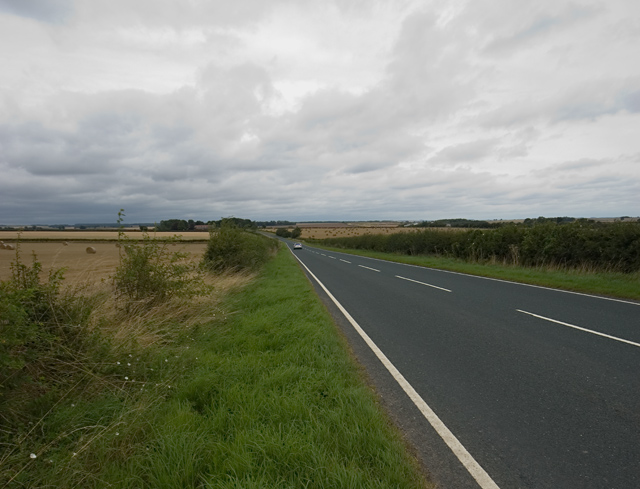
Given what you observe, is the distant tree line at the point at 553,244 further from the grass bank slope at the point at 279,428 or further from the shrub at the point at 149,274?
the shrub at the point at 149,274

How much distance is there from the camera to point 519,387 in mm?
4105

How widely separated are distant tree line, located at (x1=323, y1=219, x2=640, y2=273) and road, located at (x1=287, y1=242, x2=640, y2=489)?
643cm

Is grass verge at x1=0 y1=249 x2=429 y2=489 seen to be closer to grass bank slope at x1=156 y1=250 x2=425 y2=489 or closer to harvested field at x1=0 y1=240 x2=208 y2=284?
grass bank slope at x1=156 y1=250 x2=425 y2=489

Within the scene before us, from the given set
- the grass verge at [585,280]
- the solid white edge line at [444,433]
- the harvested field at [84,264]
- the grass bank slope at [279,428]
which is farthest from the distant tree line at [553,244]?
the harvested field at [84,264]

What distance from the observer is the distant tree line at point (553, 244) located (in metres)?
13.4

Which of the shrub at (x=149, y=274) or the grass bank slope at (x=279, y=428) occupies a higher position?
the shrub at (x=149, y=274)

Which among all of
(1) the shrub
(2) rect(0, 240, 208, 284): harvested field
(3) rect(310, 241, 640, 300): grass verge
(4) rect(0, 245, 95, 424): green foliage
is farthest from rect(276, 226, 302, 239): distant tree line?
(4) rect(0, 245, 95, 424): green foliage

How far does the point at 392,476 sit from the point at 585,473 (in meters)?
1.47

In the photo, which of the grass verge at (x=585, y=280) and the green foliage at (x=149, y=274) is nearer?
the green foliage at (x=149, y=274)

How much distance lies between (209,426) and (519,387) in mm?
3418

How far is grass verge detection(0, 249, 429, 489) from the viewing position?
2580 millimetres

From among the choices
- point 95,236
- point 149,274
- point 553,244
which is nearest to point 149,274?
point 149,274

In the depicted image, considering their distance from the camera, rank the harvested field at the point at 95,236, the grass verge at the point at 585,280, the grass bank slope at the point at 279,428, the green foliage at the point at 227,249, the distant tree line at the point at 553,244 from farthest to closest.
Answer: the green foliage at the point at 227,249
the distant tree line at the point at 553,244
the grass verge at the point at 585,280
the harvested field at the point at 95,236
the grass bank slope at the point at 279,428

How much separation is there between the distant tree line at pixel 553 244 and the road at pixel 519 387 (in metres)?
6.43
